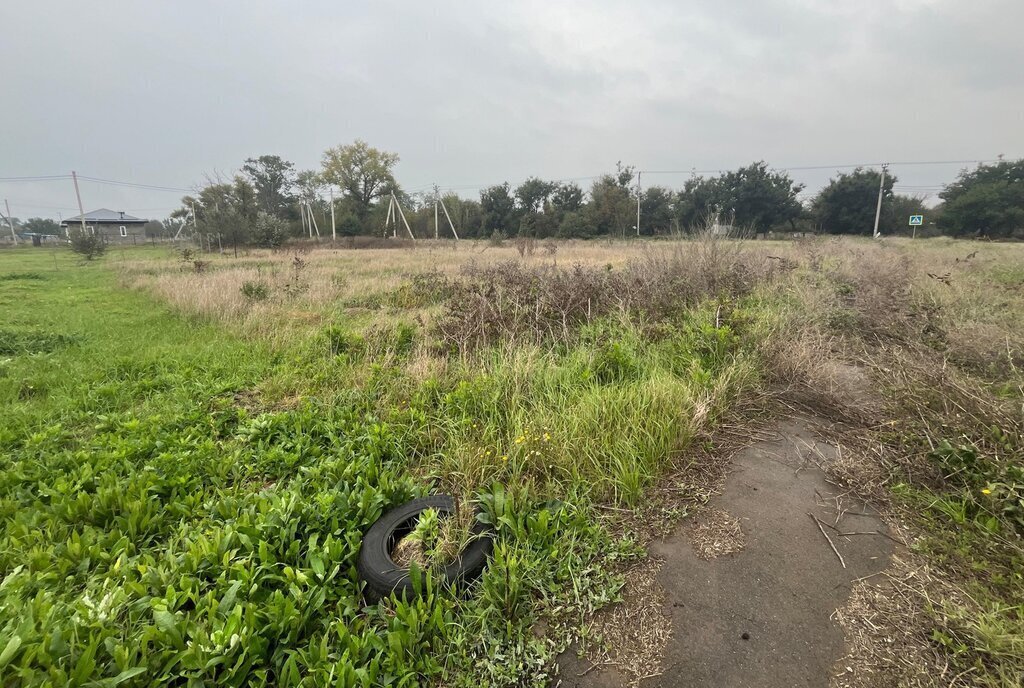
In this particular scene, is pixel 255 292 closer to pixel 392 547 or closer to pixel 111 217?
pixel 392 547

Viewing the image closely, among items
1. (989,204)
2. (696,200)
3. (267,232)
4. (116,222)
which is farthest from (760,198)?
(116,222)

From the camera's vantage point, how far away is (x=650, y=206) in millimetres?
38938

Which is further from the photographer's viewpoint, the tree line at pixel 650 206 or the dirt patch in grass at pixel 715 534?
the tree line at pixel 650 206

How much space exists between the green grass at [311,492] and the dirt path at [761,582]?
11.7 inches

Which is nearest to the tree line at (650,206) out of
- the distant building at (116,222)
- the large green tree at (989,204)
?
the large green tree at (989,204)

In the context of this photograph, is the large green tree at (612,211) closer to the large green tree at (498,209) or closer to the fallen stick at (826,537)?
the large green tree at (498,209)

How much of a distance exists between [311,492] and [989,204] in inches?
1779

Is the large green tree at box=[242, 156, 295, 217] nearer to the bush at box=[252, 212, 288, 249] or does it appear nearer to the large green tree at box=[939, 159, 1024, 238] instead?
the bush at box=[252, 212, 288, 249]

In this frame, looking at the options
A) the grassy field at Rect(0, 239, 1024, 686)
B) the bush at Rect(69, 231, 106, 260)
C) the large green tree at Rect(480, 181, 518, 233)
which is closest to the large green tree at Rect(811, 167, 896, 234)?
the large green tree at Rect(480, 181, 518, 233)

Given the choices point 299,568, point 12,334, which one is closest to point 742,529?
point 299,568

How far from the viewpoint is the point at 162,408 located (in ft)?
13.0

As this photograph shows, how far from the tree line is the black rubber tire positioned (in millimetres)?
31545

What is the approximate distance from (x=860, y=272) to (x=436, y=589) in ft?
31.4

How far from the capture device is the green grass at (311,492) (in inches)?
66.6
